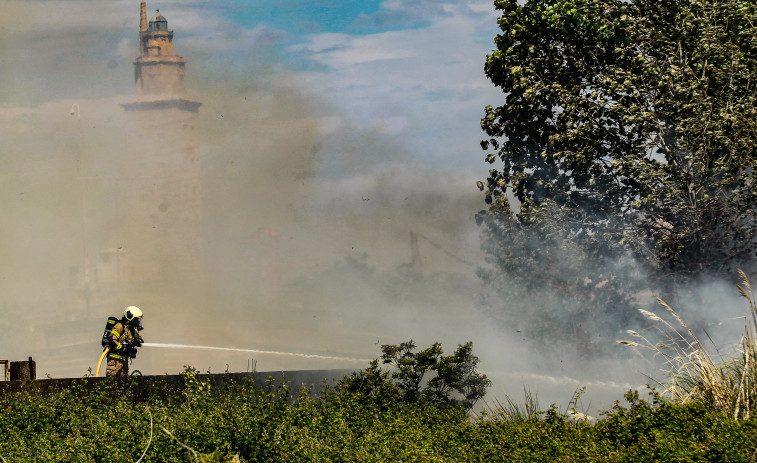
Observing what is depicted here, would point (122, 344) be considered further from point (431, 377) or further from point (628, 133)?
point (628, 133)

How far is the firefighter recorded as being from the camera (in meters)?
19.4

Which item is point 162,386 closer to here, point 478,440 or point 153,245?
point 478,440

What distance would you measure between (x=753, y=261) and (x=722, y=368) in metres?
7.50

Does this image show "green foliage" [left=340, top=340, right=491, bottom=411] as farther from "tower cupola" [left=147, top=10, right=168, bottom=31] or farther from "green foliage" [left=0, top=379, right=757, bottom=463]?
"tower cupola" [left=147, top=10, right=168, bottom=31]

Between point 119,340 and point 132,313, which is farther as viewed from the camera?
point 132,313

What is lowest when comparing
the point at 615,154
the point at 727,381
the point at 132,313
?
the point at 727,381

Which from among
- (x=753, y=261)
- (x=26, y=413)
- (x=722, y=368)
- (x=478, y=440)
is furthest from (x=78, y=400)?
→ (x=753, y=261)

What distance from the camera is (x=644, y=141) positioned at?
21234 millimetres

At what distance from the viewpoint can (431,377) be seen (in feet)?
59.3

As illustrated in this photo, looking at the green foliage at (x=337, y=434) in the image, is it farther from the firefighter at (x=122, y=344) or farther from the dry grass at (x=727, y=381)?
the firefighter at (x=122, y=344)

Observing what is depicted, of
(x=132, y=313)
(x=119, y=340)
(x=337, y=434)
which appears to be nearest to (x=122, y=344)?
(x=119, y=340)

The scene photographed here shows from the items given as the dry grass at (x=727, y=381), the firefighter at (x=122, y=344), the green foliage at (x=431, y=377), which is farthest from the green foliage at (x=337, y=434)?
the firefighter at (x=122, y=344)

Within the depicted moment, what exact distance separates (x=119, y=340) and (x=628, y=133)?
11.0 m

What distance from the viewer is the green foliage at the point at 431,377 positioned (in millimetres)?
17562
